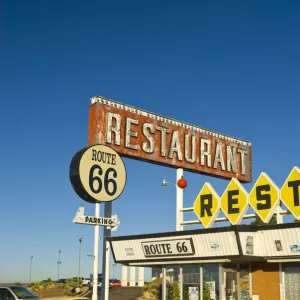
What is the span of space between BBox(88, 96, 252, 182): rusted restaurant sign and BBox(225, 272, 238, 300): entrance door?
28.3 ft

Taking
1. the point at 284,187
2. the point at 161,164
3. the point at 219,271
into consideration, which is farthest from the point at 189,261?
the point at 161,164

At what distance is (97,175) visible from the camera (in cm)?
1636

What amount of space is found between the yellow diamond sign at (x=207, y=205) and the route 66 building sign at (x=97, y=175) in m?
10.5

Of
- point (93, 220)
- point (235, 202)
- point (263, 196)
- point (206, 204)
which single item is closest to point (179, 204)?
point (206, 204)

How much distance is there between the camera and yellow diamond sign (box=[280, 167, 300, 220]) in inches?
915

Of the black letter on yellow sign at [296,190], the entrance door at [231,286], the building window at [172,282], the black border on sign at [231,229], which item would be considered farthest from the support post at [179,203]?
the black letter on yellow sign at [296,190]

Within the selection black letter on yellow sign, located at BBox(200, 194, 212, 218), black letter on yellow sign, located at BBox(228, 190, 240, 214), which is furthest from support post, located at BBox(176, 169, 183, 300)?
black letter on yellow sign, located at BBox(228, 190, 240, 214)

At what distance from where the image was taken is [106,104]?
2803 centimetres

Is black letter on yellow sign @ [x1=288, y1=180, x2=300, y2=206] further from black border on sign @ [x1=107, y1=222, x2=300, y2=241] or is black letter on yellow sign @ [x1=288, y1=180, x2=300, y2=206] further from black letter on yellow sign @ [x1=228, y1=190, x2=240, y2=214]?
black letter on yellow sign @ [x1=228, y1=190, x2=240, y2=214]

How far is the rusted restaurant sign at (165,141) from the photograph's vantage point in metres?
27.8

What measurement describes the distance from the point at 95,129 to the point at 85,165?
1102 cm

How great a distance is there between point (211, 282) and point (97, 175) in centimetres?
1048

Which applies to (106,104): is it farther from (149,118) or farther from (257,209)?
(257,209)

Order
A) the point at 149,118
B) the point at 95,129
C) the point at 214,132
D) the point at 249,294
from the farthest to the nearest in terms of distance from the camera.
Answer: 1. the point at 214,132
2. the point at 149,118
3. the point at 95,129
4. the point at 249,294
